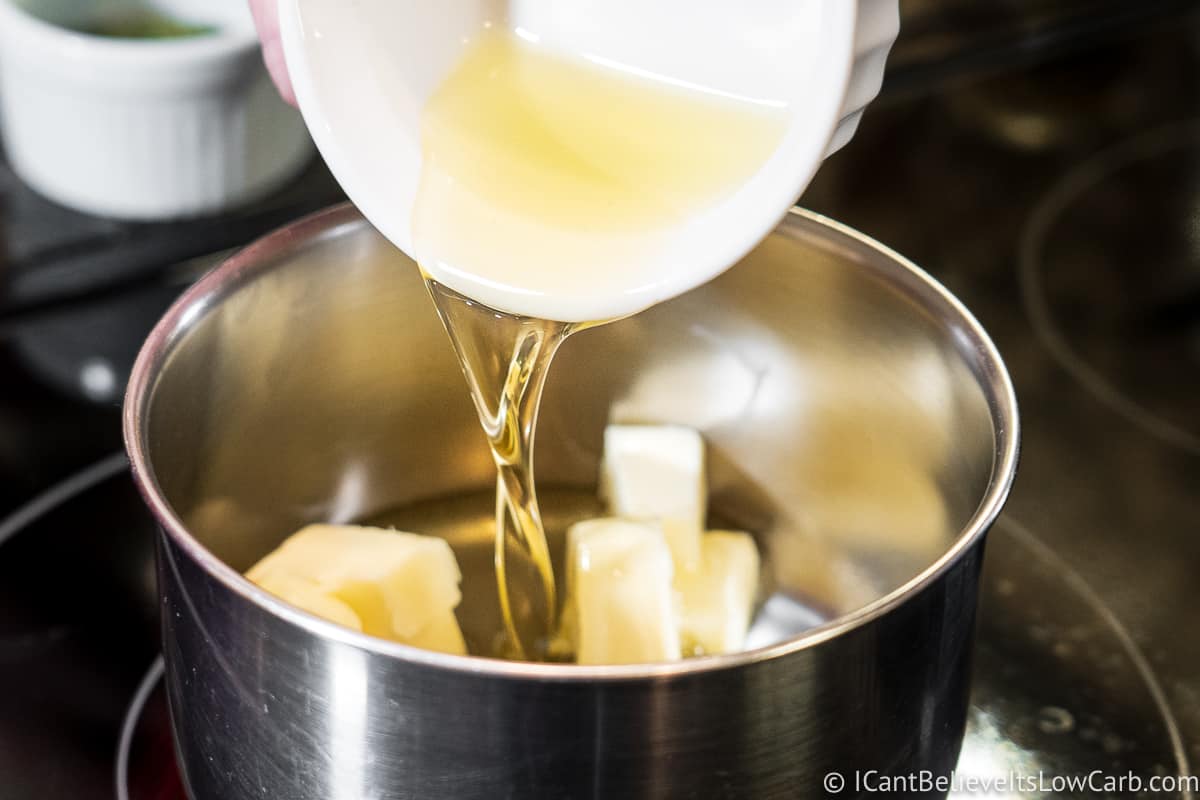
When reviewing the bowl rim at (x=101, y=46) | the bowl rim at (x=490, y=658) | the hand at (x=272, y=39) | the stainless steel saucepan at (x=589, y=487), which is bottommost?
the stainless steel saucepan at (x=589, y=487)

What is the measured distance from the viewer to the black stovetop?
66 centimetres

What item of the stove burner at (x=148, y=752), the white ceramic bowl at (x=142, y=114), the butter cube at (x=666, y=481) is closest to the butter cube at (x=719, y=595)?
the butter cube at (x=666, y=481)

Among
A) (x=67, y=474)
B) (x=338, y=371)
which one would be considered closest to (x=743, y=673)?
(x=338, y=371)

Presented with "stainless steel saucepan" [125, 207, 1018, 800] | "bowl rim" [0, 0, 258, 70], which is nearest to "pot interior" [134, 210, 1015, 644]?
"stainless steel saucepan" [125, 207, 1018, 800]

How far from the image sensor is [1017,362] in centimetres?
89

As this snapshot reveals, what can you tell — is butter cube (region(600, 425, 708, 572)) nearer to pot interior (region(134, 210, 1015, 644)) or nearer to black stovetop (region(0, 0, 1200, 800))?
pot interior (region(134, 210, 1015, 644))

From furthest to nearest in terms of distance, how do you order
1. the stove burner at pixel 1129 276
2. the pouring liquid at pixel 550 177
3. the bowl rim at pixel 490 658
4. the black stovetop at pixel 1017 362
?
the stove burner at pixel 1129 276
the black stovetop at pixel 1017 362
the pouring liquid at pixel 550 177
the bowl rim at pixel 490 658

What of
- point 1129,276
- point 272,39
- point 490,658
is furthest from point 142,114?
point 1129,276

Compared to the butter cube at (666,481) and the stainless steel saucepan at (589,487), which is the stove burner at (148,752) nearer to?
the stainless steel saucepan at (589,487)

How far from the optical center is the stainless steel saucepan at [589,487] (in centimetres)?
43

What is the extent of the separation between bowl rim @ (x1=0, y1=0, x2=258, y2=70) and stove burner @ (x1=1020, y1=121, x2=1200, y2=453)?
539mm

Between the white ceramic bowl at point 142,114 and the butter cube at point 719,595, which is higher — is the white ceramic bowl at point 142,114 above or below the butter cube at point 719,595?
above

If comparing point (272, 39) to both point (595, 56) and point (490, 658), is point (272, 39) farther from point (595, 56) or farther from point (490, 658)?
point (490, 658)

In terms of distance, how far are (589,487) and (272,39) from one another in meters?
0.30
